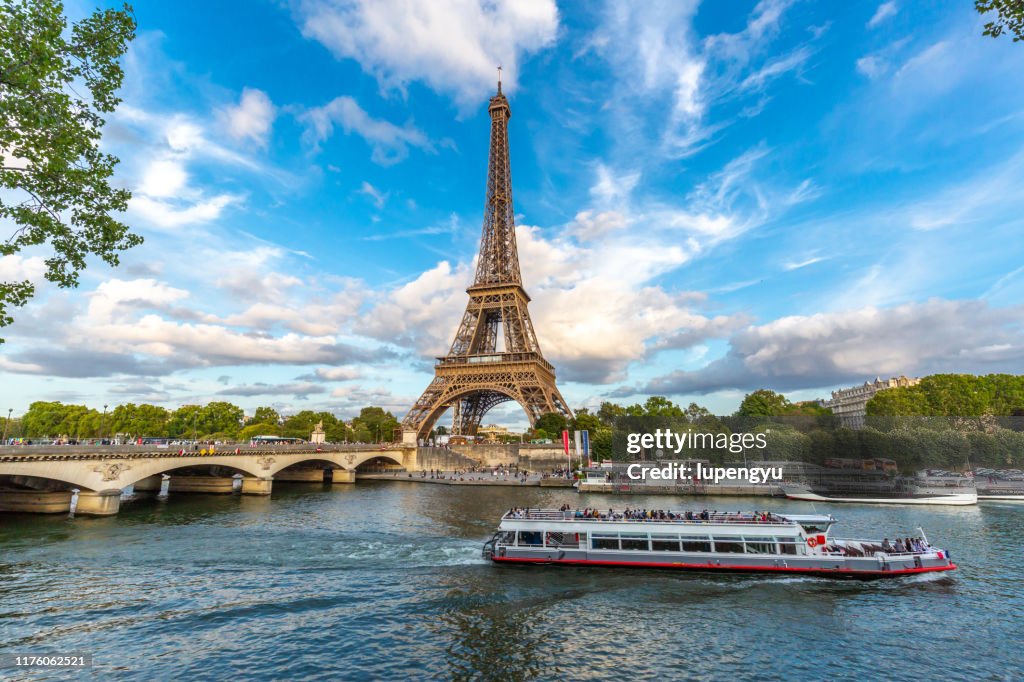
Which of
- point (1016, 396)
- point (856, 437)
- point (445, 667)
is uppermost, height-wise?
point (1016, 396)

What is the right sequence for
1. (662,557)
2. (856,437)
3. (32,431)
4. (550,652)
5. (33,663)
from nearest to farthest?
1. (33,663)
2. (550,652)
3. (662,557)
4. (856,437)
5. (32,431)

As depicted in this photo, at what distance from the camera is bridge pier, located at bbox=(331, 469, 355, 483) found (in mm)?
80438

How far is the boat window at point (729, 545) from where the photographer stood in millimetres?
28531

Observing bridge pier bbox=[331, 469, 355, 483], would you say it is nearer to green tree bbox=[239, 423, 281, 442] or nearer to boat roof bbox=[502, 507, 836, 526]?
green tree bbox=[239, 423, 281, 442]

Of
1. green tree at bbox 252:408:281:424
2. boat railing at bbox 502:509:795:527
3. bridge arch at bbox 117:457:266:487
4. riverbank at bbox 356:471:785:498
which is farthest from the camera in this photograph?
green tree at bbox 252:408:281:424

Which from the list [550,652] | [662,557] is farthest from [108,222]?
[662,557]

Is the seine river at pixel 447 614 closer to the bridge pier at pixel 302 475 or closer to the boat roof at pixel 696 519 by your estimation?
the boat roof at pixel 696 519

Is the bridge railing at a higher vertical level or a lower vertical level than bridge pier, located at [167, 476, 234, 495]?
higher

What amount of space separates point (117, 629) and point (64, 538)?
65.9 ft

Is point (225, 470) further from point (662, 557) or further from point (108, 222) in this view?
point (108, 222)

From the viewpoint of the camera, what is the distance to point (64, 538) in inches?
1303

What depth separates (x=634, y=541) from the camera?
1183 inches

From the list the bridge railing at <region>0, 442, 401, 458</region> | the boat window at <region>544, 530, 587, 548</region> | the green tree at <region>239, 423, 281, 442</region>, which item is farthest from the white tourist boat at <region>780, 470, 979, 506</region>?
the green tree at <region>239, 423, 281, 442</region>

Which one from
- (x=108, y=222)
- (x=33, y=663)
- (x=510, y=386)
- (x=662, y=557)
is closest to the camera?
(x=108, y=222)
